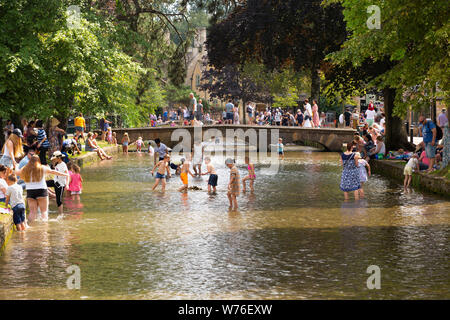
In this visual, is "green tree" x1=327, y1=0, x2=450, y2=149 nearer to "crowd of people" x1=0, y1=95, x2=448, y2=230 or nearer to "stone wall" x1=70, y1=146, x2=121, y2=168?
"crowd of people" x1=0, y1=95, x2=448, y2=230

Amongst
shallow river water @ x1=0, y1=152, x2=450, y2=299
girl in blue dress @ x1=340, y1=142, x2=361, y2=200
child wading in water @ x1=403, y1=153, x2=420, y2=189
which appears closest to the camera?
shallow river water @ x1=0, y1=152, x2=450, y2=299

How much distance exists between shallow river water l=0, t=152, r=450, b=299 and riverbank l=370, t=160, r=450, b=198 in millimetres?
681

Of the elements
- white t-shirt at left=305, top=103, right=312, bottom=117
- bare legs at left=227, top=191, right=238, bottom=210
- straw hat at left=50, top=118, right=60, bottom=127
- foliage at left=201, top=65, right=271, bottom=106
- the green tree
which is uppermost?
foliage at left=201, top=65, right=271, bottom=106

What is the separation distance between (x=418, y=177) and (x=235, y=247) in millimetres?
11040

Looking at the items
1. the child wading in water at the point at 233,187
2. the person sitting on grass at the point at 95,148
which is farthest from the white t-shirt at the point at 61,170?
the person sitting on grass at the point at 95,148

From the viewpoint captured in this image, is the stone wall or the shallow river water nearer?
the shallow river water

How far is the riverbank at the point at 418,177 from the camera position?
796 inches

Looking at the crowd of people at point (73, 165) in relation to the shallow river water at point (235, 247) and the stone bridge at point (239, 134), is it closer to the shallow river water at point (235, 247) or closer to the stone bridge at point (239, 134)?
the shallow river water at point (235, 247)

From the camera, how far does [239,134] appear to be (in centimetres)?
4838

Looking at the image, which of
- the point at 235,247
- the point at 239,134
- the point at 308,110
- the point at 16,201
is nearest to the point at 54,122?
the point at 16,201

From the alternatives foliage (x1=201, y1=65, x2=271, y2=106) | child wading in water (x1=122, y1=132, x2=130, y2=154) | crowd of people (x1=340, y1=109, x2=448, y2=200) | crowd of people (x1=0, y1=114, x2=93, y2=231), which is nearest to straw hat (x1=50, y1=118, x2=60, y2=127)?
crowd of people (x1=0, y1=114, x2=93, y2=231)

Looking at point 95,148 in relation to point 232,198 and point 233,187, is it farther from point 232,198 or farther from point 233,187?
point 233,187

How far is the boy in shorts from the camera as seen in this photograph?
1415 cm
